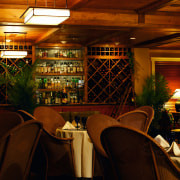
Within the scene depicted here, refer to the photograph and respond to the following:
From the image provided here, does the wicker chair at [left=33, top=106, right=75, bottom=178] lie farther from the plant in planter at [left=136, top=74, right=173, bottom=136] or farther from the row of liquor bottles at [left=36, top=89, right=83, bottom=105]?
the plant in planter at [left=136, top=74, right=173, bottom=136]

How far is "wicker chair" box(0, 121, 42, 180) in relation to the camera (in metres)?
2.49

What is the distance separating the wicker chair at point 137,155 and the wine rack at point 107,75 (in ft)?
23.5

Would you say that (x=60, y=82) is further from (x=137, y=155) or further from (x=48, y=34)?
(x=137, y=155)

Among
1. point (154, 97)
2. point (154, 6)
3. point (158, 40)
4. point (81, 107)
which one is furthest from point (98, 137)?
point (154, 97)

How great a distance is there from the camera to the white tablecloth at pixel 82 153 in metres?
4.74

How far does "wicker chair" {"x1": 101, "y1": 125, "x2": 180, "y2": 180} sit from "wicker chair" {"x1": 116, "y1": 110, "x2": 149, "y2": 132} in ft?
8.39

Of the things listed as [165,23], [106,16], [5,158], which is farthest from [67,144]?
[165,23]

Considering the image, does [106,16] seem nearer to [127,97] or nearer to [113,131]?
[127,97]

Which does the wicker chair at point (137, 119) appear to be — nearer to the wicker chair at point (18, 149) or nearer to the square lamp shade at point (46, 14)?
the square lamp shade at point (46, 14)

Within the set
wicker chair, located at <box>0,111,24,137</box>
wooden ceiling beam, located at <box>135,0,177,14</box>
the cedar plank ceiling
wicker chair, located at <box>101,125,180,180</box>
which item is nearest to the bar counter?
the cedar plank ceiling

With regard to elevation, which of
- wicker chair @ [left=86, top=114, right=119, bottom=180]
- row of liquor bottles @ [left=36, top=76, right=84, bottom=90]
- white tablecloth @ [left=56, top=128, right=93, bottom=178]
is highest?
row of liquor bottles @ [left=36, top=76, right=84, bottom=90]

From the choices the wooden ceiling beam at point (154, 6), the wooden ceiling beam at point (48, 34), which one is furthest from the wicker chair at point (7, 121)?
the wooden ceiling beam at point (48, 34)

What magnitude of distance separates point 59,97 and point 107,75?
1.45 metres

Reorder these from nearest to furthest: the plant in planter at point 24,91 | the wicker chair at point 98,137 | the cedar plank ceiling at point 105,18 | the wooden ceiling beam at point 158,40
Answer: the wicker chair at point 98,137
the cedar plank ceiling at point 105,18
the plant in planter at point 24,91
the wooden ceiling beam at point 158,40
